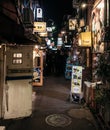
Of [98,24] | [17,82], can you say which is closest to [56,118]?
[17,82]

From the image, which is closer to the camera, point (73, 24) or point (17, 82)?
point (17, 82)

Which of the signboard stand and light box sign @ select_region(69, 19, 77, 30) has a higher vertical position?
light box sign @ select_region(69, 19, 77, 30)

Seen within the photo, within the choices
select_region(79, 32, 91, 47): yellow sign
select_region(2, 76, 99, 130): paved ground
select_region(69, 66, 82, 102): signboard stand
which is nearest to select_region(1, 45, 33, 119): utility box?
select_region(2, 76, 99, 130): paved ground

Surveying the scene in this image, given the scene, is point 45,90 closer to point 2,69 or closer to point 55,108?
point 55,108

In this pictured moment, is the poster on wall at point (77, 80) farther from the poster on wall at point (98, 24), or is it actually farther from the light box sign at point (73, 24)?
the light box sign at point (73, 24)

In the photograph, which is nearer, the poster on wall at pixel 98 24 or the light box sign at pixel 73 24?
the poster on wall at pixel 98 24

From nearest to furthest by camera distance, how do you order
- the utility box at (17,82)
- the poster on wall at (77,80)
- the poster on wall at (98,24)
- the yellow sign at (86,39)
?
1. the utility box at (17,82)
2. the poster on wall at (98,24)
3. the poster on wall at (77,80)
4. the yellow sign at (86,39)

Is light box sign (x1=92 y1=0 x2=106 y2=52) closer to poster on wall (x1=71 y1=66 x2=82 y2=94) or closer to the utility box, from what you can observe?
poster on wall (x1=71 y1=66 x2=82 y2=94)

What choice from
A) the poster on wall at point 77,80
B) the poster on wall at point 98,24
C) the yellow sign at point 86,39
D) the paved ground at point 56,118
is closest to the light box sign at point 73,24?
the yellow sign at point 86,39

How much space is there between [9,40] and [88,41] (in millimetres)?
5217

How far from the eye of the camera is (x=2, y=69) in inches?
309

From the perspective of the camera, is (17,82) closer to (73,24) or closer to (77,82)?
(77,82)

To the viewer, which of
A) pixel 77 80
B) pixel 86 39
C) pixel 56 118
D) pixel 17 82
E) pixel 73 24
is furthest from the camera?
pixel 73 24

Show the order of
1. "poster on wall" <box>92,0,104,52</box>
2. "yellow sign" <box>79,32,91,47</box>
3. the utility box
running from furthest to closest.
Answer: "yellow sign" <box>79,32,91,47</box>, "poster on wall" <box>92,0,104,52</box>, the utility box
